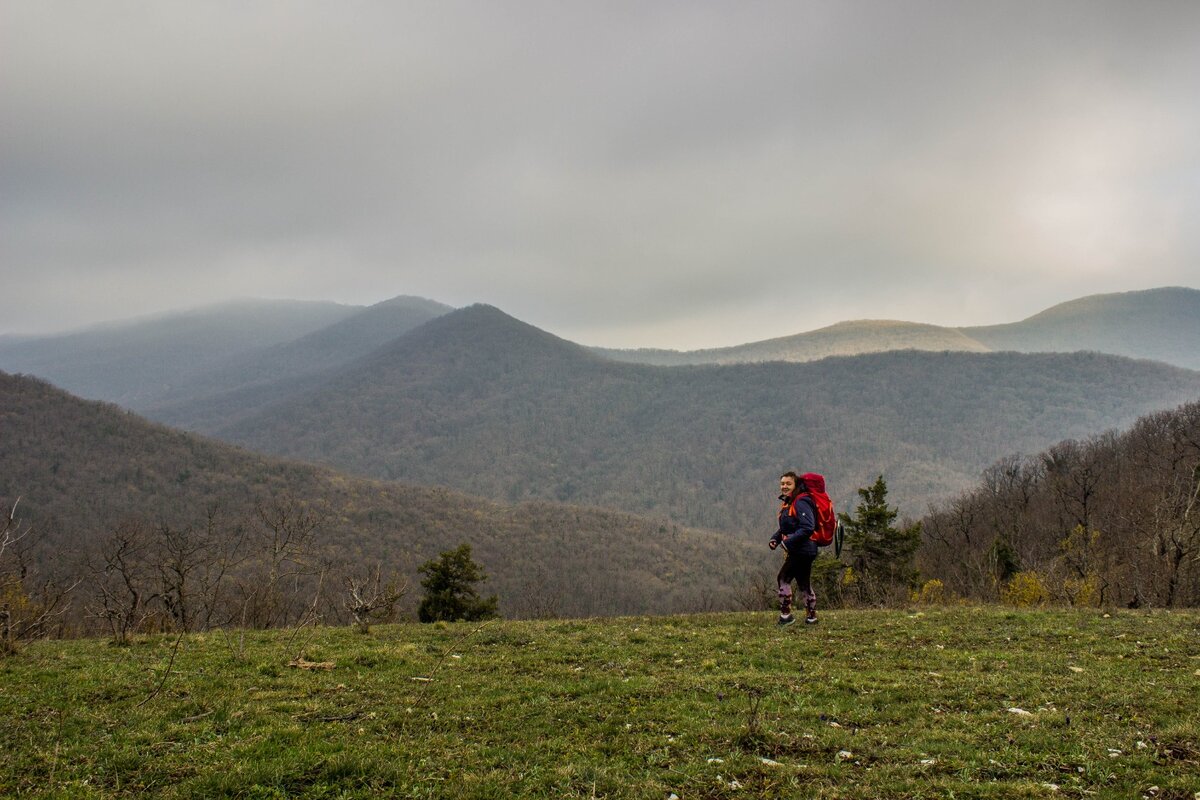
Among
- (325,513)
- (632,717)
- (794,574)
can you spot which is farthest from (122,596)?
(325,513)

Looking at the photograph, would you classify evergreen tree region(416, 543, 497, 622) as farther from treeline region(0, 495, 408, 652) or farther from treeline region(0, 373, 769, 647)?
treeline region(0, 373, 769, 647)

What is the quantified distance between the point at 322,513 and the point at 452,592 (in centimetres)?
11671

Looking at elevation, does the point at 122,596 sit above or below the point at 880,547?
above

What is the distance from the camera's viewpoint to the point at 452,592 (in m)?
37.9

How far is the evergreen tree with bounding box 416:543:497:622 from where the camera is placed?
3691 centimetres

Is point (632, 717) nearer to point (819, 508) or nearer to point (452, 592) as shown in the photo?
point (819, 508)

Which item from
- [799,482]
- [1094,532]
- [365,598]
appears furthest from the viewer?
[1094,532]

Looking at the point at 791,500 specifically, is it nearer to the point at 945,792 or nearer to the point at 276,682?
the point at 945,792

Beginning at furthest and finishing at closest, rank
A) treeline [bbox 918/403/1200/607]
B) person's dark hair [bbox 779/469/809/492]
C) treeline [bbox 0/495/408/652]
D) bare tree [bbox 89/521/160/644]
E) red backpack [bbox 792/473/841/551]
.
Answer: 1. treeline [bbox 918/403/1200/607]
2. bare tree [bbox 89/521/160/644]
3. treeline [bbox 0/495/408/652]
4. person's dark hair [bbox 779/469/809/492]
5. red backpack [bbox 792/473/841/551]

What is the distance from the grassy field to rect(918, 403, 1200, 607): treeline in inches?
559

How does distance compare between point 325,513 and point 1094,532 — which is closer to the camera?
point 1094,532

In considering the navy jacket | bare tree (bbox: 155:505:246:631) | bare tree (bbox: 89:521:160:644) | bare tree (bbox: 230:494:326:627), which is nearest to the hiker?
the navy jacket

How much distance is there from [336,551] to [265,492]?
48.4m

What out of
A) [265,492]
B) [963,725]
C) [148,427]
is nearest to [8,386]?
[148,427]
